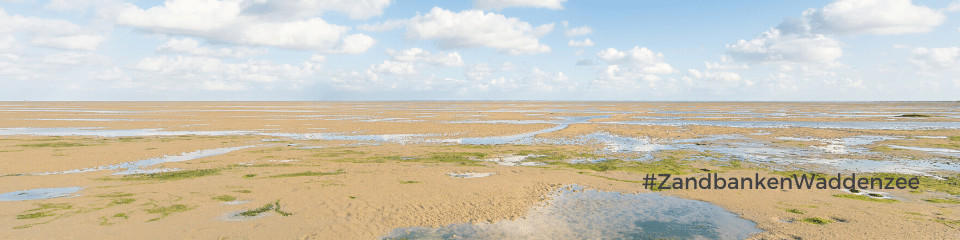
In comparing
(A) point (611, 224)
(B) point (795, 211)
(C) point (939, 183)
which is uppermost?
(C) point (939, 183)

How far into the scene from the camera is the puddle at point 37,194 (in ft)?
40.9

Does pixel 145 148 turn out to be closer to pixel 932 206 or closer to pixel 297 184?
pixel 297 184

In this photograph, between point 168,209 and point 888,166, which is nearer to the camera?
point 168,209

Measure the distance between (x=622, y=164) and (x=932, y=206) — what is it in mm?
9308

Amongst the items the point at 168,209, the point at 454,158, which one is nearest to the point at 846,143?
the point at 454,158

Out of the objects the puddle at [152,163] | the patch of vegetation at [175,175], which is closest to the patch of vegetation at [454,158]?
the patch of vegetation at [175,175]

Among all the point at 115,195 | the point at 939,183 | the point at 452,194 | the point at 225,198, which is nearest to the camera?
the point at 225,198

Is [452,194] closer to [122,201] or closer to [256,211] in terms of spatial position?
[256,211]

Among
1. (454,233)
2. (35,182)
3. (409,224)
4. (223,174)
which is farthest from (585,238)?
(35,182)

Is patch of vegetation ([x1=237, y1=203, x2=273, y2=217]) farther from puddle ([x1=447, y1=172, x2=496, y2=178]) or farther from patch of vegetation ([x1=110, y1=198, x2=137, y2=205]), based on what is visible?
puddle ([x1=447, y1=172, x2=496, y2=178])

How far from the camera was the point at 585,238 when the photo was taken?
948cm

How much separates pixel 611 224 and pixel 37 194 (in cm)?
1619

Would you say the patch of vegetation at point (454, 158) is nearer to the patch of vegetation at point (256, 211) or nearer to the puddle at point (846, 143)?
the patch of vegetation at point (256, 211)

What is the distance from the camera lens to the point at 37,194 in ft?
42.4
